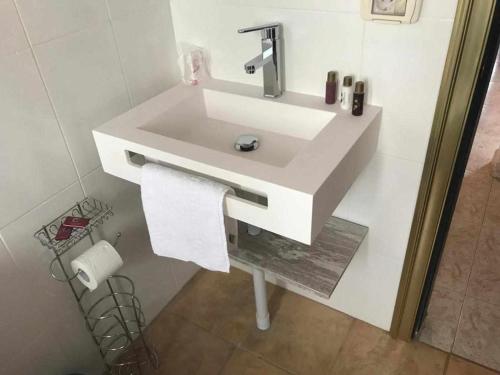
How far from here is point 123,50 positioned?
131 centimetres

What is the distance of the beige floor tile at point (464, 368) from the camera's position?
1556mm

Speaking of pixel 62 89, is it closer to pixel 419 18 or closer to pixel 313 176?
pixel 313 176

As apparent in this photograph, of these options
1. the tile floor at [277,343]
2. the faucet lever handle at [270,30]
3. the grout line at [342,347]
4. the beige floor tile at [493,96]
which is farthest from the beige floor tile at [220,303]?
the beige floor tile at [493,96]

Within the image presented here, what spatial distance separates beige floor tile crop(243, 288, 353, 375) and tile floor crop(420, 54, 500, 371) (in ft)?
1.20

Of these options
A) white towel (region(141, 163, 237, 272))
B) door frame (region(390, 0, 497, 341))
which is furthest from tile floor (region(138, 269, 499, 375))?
white towel (region(141, 163, 237, 272))

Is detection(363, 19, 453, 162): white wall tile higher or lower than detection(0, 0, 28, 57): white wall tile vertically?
lower

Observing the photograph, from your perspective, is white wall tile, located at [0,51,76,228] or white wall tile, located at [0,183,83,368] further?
white wall tile, located at [0,183,83,368]

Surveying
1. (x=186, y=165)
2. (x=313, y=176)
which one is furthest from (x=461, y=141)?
(x=186, y=165)

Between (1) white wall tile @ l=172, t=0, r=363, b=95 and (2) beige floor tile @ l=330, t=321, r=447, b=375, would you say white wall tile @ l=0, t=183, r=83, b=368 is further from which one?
(2) beige floor tile @ l=330, t=321, r=447, b=375

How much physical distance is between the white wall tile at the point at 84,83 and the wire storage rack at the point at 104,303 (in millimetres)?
157

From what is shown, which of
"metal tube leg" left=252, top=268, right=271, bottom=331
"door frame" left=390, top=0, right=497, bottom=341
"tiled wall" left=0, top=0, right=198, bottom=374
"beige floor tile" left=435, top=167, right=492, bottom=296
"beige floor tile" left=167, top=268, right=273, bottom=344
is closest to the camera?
"door frame" left=390, top=0, right=497, bottom=341

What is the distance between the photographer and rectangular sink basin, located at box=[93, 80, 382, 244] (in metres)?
0.98

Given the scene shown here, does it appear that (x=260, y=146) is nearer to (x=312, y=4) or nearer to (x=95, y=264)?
(x=312, y=4)

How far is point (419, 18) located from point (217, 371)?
137 centimetres
